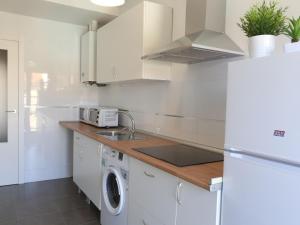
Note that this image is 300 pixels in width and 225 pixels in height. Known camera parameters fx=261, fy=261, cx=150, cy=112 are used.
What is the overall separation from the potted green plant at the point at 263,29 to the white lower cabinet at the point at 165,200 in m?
0.67

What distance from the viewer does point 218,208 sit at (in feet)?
4.00

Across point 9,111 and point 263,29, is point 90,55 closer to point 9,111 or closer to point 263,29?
point 9,111

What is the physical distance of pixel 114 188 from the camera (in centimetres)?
234

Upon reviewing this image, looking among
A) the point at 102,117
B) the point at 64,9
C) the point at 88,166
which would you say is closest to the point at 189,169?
the point at 88,166

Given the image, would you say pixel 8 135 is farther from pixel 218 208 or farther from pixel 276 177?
pixel 276 177

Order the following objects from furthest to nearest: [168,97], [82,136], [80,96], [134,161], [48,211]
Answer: [80,96] → [82,136] → [48,211] → [168,97] → [134,161]

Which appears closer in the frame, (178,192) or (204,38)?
(178,192)

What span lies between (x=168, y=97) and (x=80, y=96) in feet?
6.29

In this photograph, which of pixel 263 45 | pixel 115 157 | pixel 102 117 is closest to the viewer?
pixel 263 45

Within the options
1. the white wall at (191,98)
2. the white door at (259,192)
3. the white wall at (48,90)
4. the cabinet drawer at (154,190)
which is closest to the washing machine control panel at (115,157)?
the cabinet drawer at (154,190)

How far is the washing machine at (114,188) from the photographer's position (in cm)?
205

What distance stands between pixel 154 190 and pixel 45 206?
1.80m

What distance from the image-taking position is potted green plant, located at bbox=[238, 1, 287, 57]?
1123 millimetres

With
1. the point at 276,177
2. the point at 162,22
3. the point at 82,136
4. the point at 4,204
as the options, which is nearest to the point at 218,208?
the point at 276,177
